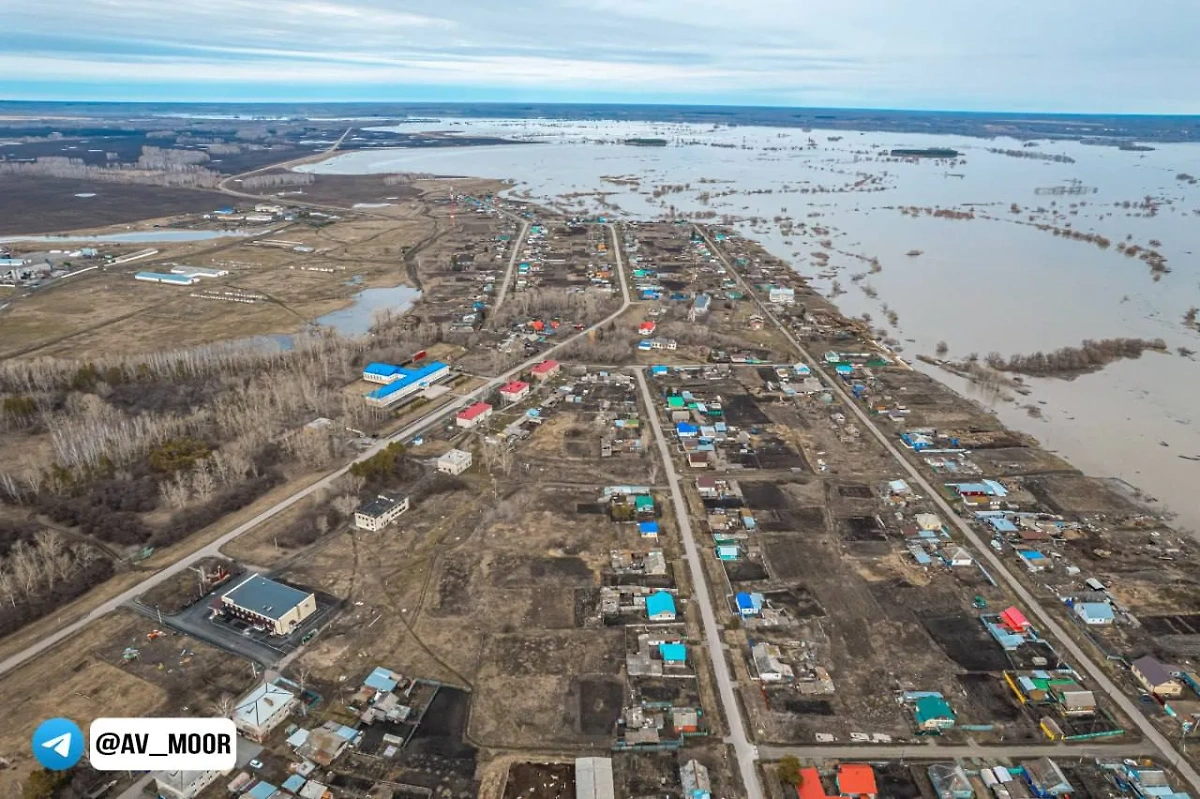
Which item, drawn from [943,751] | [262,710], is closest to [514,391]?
[262,710]

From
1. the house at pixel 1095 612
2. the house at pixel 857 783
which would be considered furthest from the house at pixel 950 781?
the house at pixel 1095 612

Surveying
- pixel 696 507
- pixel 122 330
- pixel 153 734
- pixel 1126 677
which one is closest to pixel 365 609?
pixel 153 734

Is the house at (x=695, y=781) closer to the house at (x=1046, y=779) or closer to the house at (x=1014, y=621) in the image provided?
the house at (x=1046, y=779)

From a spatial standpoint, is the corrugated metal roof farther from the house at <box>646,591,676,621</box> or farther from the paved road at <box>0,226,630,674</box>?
the house at <box>646,591,676,621</box>

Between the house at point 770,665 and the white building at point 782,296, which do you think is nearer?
the house at point 770,665

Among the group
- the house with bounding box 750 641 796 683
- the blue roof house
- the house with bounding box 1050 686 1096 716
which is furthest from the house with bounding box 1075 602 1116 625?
the blue roof house

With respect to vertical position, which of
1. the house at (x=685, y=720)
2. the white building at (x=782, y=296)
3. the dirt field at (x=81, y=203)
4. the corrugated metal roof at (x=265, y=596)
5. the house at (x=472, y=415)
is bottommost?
the house at (x=685, y=720)
